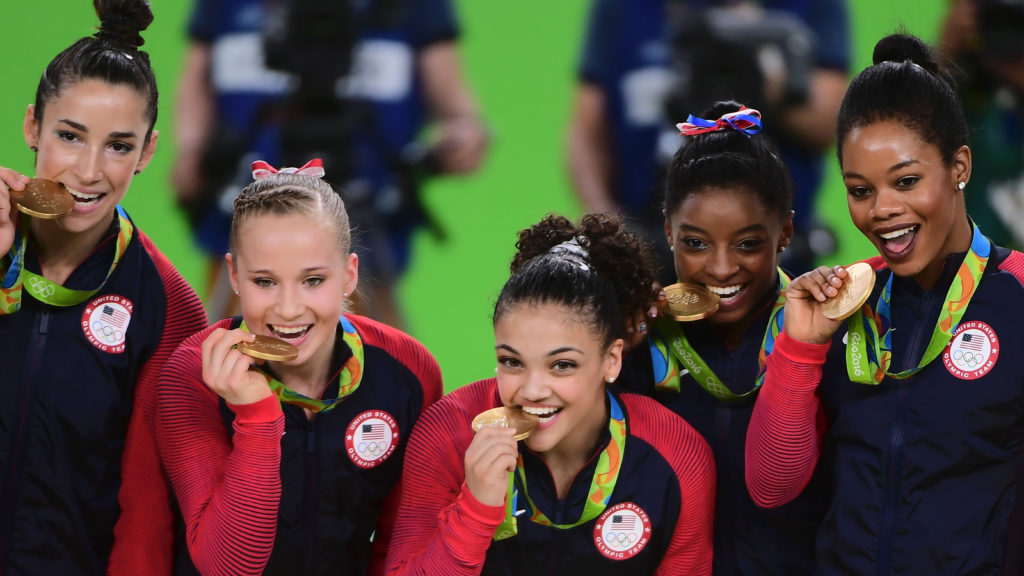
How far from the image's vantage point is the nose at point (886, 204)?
2428mm

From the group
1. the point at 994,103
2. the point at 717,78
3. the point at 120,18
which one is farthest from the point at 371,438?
the point at 994,103

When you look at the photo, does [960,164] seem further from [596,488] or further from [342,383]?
[342,383]

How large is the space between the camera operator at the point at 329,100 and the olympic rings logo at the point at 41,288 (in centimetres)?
231

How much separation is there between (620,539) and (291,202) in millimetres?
1039

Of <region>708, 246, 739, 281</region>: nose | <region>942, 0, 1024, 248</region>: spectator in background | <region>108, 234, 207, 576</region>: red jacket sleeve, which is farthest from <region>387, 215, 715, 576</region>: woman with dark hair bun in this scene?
<region>942, 0, 1024, 248</region>: spectator in background

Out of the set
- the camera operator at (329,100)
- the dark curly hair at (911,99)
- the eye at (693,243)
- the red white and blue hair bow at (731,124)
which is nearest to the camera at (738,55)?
the camera operator at (329,100)

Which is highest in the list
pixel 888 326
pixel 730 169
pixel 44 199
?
pixel 730 169

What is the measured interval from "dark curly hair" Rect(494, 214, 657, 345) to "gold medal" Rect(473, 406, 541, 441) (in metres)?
0.21

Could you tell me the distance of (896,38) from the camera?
2.58 m

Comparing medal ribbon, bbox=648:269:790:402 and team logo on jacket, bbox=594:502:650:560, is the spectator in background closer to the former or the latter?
medal ribbon, bbox=648:269:790:402

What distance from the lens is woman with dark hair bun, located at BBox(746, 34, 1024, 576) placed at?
239 centimetres

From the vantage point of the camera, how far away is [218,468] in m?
2.66

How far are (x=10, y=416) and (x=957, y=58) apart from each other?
4.04 m

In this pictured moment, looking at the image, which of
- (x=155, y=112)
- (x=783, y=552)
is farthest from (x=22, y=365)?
(x=783, y=552)
